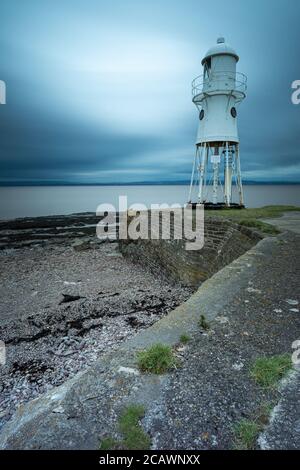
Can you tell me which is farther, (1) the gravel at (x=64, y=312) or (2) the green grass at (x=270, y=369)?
(1) the gravel at (x=64, y=312)

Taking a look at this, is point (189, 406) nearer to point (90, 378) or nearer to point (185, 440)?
point (185, 440)

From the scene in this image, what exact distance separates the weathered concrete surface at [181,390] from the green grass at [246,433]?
0.23ft

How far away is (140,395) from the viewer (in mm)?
3568

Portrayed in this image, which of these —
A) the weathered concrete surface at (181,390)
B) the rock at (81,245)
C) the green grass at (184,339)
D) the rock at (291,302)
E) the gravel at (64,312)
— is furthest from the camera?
the rock at (81,245)

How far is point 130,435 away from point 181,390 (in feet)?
3.00

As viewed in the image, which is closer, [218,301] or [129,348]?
[129,348]

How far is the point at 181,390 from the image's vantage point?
362 cm

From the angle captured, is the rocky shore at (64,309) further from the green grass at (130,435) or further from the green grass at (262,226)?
the green grass at (262,226)

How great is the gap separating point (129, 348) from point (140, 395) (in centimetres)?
109

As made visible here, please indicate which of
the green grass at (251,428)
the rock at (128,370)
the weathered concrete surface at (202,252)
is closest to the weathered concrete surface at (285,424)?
the green grass at (251,428)

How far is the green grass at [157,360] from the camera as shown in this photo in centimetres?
403

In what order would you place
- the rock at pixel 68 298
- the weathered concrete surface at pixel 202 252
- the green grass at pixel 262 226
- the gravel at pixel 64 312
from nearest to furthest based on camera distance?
the gravel at pixel 64 312, the rock at pixel 68 298, the green grass at pixel 262 226, the weathered concrete surface at pixel 202 252
